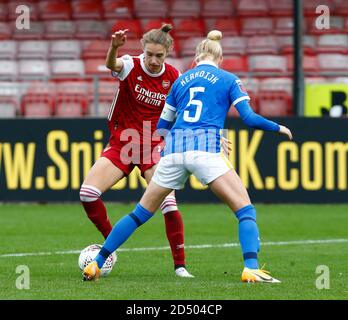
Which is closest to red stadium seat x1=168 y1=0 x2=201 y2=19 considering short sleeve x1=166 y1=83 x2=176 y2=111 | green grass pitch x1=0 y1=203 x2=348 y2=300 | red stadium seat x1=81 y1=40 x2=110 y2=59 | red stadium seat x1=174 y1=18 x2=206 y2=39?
red stadium seat x1=174 y1=18 x2=206 y2=39

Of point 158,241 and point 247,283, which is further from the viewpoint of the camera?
point 158,241

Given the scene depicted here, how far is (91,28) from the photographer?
21031 mm

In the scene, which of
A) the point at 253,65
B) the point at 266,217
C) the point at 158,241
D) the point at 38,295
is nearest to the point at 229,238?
the point at 158,241

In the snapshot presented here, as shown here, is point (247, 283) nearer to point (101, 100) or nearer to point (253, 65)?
point (101, 100)

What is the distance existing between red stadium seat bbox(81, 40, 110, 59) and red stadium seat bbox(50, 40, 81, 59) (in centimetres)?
12

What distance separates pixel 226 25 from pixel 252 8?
2.62 feet

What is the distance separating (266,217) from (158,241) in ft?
9.82

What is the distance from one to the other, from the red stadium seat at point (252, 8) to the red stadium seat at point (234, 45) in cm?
114

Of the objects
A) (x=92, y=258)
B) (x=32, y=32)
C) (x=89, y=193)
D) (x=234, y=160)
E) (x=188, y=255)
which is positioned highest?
(x=32, y=32)

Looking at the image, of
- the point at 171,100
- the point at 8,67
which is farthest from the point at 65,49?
the point at 171,100

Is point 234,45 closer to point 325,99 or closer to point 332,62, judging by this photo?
point 332,62

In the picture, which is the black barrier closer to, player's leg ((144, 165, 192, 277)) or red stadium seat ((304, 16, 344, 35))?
red stadium seat ((304, 16, 344, 35))

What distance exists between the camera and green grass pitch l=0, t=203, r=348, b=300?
7.98 metres
